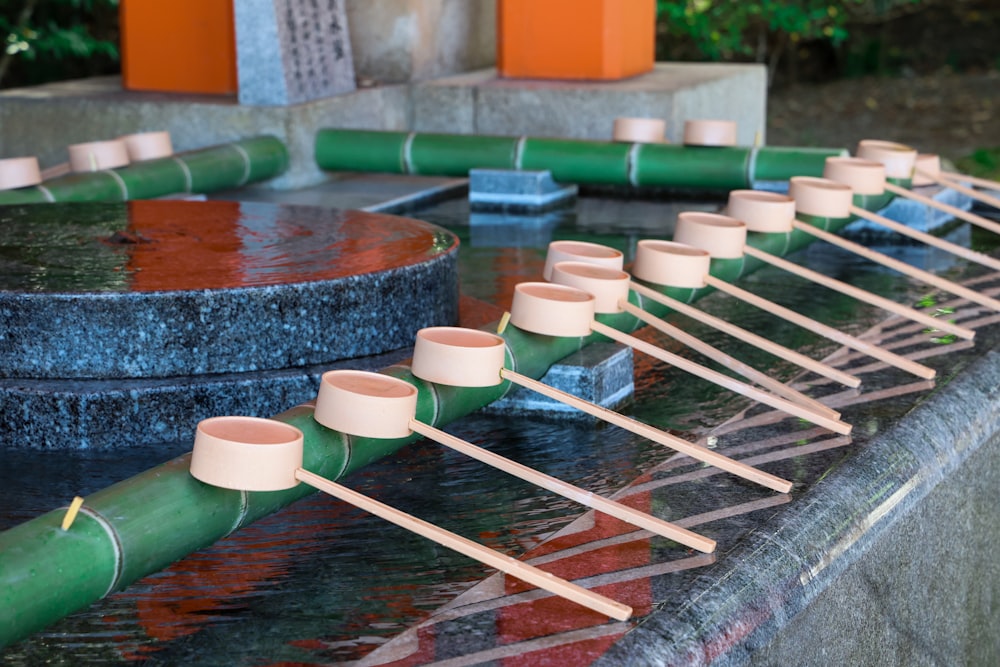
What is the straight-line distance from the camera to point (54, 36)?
9773mm

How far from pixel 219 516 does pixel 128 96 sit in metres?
5.05

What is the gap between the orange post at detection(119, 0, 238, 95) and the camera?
6.78 m

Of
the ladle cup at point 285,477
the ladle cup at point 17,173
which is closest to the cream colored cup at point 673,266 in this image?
the ladle cup at point 285,477

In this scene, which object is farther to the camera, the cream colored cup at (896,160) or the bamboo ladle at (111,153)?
the bamboo ladle at (111,153)

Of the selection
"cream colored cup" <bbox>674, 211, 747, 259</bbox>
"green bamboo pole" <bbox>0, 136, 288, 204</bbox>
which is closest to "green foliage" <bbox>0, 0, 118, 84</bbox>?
"green bamboo pole" <bbox>0, 136, 288, 204</bbox>

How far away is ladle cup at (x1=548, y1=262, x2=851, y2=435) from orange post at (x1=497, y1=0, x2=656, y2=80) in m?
4.18

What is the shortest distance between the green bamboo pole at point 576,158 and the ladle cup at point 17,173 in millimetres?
1830

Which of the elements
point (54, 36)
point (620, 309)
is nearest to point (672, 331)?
point (620, 309)

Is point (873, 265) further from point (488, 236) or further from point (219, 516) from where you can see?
point (219, 516)

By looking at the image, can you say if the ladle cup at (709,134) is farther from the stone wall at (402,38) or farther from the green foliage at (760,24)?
the green foliage at (760,24)

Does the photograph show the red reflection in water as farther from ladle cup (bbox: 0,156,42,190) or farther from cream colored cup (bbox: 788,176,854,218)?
cream colored cup (bbox: 788,176,854,218)

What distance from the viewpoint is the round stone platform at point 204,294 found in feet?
9.79

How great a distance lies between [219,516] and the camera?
2.08 meters

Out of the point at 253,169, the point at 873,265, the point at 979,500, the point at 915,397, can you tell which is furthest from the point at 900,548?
the point at 253,169
